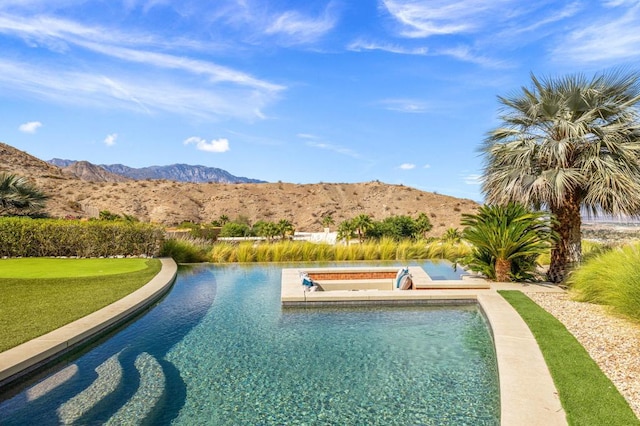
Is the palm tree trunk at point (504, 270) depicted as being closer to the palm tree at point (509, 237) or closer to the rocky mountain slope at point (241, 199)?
the palm tree at point (509, 237)

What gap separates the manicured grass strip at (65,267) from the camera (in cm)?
1108

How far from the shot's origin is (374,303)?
848 centimetres

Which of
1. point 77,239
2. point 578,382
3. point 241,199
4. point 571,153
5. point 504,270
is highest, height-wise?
point 241,199

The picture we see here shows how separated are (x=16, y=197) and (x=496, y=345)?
21426 millimetres

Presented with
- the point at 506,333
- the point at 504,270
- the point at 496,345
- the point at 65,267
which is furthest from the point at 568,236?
the point at 65,267

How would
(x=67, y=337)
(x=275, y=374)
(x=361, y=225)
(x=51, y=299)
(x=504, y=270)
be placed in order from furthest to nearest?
(x=361, y=225) → (x=504, y=270) → (x=51, y=299) → (x=67, y=337) → (x=275, y=374)

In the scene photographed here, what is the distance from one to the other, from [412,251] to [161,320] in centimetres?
1154

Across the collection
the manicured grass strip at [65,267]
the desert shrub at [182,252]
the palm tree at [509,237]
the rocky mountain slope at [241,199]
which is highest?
the rocky mountain slope at [241,199]

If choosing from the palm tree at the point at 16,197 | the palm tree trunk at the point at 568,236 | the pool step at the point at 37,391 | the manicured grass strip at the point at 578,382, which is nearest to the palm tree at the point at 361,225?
the palm tree trunk at the point at 568,236

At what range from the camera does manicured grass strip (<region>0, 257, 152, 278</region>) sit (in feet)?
36.3

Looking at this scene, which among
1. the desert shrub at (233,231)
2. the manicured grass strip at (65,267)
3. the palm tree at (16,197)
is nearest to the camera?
the manicured grass strip at (65,267)

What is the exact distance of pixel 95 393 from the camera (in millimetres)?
4406

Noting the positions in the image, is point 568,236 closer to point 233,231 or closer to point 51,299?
point 51,299

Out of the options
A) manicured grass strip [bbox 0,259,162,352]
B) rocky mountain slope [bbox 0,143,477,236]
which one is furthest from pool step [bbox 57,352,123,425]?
rocky mountain slope [bbox 0,143,477,236]
